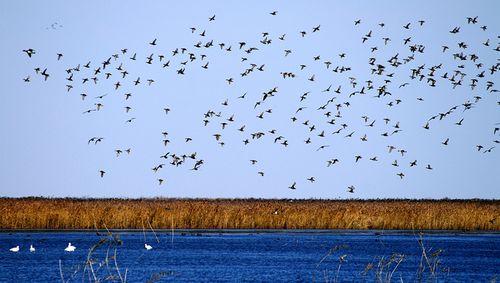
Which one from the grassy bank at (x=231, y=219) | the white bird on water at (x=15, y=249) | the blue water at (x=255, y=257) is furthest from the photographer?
the grassy bank at (x=231, y=219)

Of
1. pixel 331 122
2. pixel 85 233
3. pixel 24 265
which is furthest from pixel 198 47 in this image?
pixel 85 233

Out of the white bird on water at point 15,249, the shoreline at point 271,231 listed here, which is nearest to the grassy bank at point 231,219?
the shoreline at point 271,231

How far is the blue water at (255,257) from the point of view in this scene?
111 feet

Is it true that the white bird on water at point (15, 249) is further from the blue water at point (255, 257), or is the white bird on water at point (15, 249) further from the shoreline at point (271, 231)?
the shoreline at point (271, 231)

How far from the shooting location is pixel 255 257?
42.4 metres

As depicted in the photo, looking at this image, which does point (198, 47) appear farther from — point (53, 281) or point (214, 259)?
point (214, 259)

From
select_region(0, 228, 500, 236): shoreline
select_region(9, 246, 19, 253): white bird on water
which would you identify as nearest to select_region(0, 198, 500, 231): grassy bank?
select_region(0, 228, 500, 236): shoreline

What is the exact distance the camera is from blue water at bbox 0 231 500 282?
33938mm

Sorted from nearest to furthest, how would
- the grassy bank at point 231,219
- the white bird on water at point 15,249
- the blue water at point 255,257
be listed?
the blue water at point 255,257, the white bird on water at point 15,249, the grassy bank at point 231,219

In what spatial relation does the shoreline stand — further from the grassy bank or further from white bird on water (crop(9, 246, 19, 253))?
white bird on water (crop(9, 246, 19, 253))

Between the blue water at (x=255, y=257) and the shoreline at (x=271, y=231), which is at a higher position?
the shoreline at (x=271, y=231)

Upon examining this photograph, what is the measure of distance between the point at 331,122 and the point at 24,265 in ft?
38.9

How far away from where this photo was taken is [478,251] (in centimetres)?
4694

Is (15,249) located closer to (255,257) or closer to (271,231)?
(255,257)
